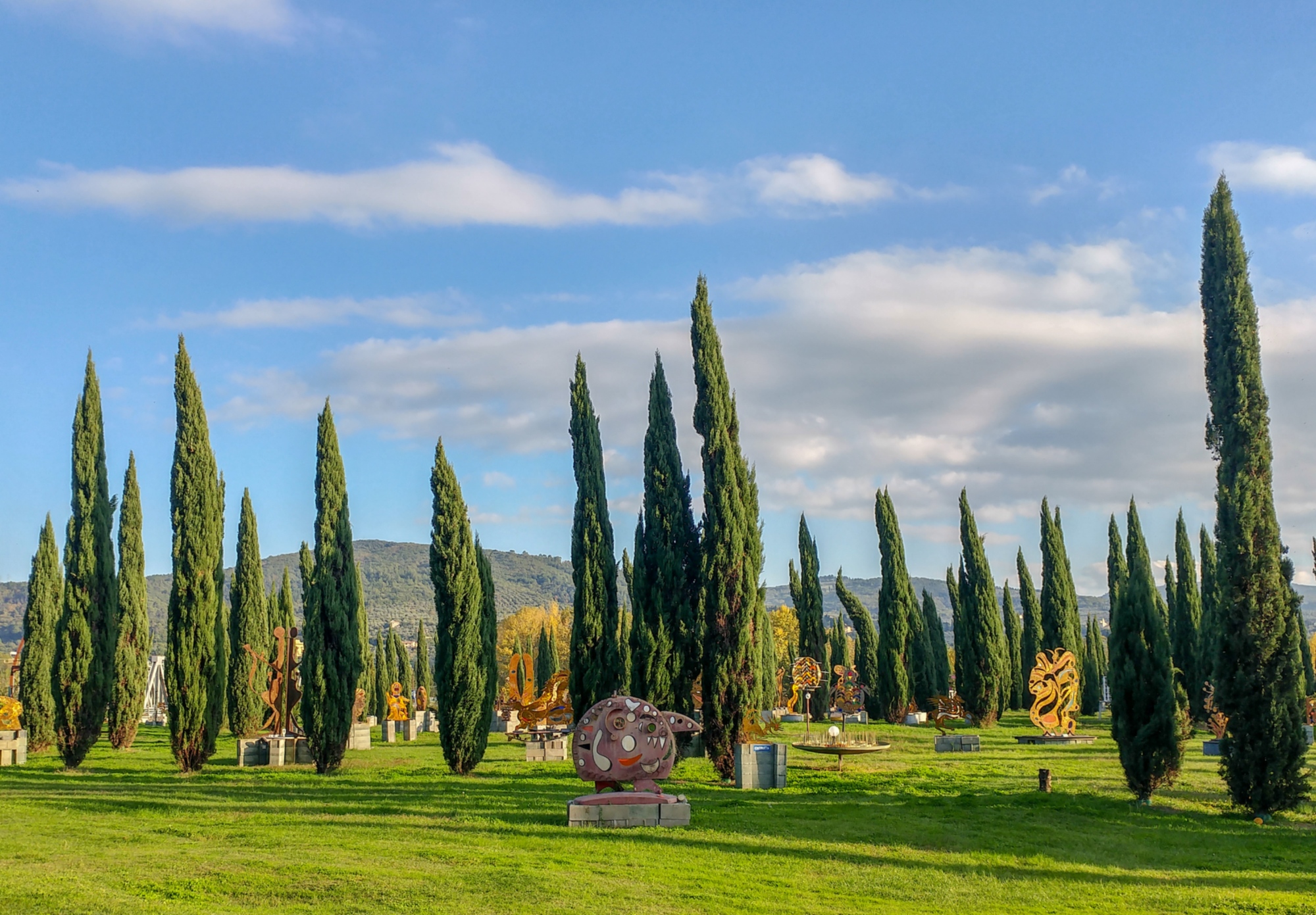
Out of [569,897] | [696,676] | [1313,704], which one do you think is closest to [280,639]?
[696,676]

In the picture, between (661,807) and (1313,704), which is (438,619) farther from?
(1313,704)

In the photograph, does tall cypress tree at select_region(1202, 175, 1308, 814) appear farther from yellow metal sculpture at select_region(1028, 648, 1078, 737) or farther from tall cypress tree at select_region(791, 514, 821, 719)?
tall cypress tree at select_region(791, 514, 821, 719)

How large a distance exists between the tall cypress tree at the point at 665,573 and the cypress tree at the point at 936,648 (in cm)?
2000

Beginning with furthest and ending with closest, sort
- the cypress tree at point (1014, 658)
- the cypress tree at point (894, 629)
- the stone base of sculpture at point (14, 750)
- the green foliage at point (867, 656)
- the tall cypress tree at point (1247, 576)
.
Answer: the cypress tree at point (1014, 658), the green foliage at point (867, 656), the cypress tree at point (894, 629), the stone base of sculpture at point (14, 750), the tall cypress tree at point (1247, 576)

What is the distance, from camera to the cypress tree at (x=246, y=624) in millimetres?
29531

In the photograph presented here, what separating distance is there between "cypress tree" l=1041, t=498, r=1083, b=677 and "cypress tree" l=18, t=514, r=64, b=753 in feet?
113

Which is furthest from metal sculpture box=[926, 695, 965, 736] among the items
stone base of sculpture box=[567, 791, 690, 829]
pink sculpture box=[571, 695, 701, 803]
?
stone base of sculpture box=[567, 791, 690, 829]

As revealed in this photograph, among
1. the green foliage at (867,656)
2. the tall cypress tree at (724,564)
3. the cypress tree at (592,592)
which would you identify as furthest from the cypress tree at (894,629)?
the tall cypress tree at (724,564)

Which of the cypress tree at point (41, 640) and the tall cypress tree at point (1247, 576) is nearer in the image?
the tall cypress tree at point (1247, 576)

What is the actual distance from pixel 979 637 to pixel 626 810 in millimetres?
25521

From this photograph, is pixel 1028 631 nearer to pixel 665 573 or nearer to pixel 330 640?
pixel 665 573

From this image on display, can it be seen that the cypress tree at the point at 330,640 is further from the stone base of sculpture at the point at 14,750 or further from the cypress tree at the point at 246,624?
the cypress tree at the point at 246,624

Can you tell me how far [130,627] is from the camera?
93.3 feet

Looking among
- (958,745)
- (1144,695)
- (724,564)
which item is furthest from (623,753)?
(958,745)
